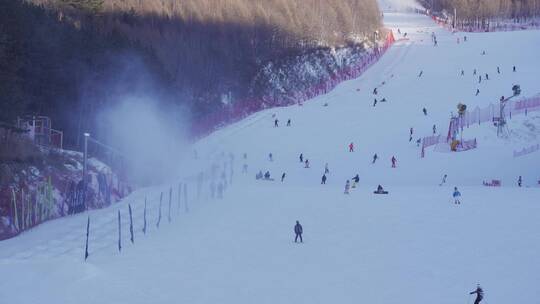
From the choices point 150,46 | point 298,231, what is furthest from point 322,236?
point 150,46

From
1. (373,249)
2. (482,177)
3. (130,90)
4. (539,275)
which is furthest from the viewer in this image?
(130,90)

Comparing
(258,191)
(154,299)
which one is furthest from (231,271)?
(258,191)

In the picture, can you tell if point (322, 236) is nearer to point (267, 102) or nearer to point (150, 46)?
point (150, 46)

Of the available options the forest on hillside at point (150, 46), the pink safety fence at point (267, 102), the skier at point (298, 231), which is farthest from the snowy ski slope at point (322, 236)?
the forest on hillside at point (150, 46)

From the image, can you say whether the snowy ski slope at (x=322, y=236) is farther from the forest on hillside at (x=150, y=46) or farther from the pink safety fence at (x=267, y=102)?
the forest on hillside at (x=150, y=46)

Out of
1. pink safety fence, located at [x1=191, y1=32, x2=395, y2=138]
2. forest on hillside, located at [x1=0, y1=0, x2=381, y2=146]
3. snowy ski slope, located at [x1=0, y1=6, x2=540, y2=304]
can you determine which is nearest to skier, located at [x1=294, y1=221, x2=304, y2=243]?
snowy ski slope, located at [x1=0, y1=6, x2=540, y2=304]

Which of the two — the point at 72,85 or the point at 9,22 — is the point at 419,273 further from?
the point at 72,85
